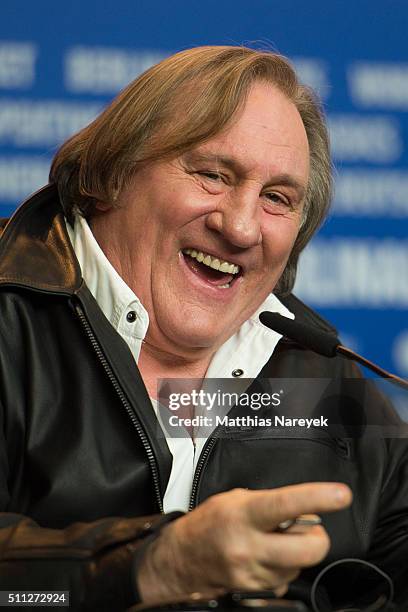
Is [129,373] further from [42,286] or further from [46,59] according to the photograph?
[46,59]

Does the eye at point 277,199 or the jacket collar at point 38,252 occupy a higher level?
the eye at point 277,199

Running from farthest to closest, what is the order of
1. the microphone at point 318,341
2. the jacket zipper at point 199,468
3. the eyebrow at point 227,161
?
the eyebrow at point 227,161 < the jacket zipper at point 199,468 < the microphone at point 318,341

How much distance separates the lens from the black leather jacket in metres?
1.32

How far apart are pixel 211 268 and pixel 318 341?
0.30 metres

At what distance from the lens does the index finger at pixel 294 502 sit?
31.6 inches

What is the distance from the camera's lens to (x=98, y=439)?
1.35 meters

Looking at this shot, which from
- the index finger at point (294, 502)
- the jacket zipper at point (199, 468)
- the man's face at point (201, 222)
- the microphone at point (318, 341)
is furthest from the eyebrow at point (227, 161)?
the index finger at point (294, 502)

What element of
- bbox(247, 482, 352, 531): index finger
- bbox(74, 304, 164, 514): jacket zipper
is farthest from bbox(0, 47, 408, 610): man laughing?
bbox(247, 482, 352, 531): index finger

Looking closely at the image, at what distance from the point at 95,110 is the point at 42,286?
1017 millimetres

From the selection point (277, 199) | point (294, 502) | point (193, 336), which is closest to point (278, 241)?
point (277, 199)

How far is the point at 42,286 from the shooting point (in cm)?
141

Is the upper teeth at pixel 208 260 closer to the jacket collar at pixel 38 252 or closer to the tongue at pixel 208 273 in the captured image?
the tongue at pixel 208 273

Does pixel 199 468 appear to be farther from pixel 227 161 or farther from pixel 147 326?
pixel 227 161

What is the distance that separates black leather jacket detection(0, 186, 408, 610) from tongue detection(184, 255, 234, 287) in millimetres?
183
